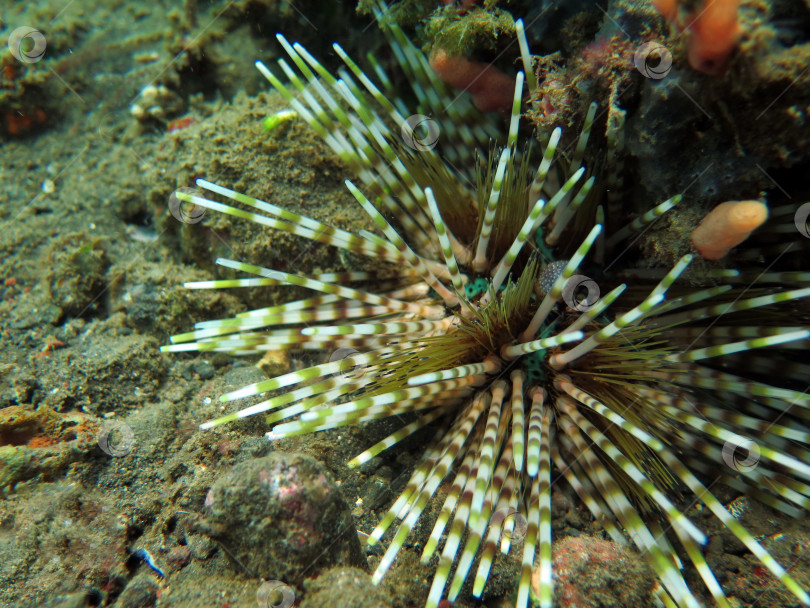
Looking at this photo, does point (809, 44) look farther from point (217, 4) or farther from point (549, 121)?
point (217, 4)

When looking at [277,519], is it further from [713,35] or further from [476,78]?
[476,78]

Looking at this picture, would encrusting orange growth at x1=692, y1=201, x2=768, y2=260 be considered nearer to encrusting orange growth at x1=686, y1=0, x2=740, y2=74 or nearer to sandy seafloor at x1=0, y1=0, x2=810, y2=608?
sandy seafloor at x1=0, y1=0, x2=810, y2=608

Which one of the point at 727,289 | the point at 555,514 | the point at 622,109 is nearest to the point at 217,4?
the point at 622,109

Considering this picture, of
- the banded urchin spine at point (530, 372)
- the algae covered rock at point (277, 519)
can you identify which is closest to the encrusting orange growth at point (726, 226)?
the banded urchin spine at point (530, 372)

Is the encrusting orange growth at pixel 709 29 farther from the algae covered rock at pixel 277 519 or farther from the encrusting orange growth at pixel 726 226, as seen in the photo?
the algae covered rock at pixel 277 519

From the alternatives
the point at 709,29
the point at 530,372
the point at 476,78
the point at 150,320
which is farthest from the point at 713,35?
the point at 150,320

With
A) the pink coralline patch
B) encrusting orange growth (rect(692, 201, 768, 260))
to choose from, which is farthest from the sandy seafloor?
the pink coralline patch
